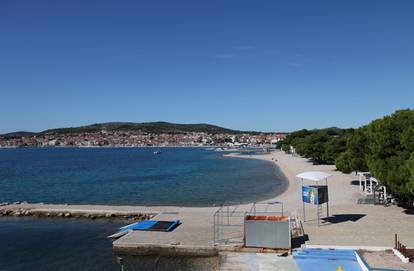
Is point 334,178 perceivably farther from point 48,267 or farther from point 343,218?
point 48,267

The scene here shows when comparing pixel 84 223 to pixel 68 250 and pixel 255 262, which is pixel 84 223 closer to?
pixel 68 250

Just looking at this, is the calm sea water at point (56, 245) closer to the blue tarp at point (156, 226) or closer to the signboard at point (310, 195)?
the blue tarp at point (156, 226)

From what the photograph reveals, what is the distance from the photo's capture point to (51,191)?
48.0 m

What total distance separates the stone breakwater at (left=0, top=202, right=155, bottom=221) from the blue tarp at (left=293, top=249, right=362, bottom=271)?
43.8 feet

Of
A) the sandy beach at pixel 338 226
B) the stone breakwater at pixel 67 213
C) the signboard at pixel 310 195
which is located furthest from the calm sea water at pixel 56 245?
the signboard at pixel 310 195

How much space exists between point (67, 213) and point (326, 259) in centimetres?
2068

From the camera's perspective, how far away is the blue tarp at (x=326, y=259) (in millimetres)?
14086

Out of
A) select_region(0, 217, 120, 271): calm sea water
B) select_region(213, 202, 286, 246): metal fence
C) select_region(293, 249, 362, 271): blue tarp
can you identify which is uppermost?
select_region(213, 202, 286, 246): metal fence

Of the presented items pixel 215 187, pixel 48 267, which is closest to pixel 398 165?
pixel 48 267

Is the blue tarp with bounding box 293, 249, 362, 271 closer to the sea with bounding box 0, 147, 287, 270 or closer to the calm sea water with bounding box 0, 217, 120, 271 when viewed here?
the sea with bounding box 0, 147, 287, 270

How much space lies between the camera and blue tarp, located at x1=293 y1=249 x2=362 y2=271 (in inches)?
555

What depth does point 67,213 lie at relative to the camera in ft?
95.5

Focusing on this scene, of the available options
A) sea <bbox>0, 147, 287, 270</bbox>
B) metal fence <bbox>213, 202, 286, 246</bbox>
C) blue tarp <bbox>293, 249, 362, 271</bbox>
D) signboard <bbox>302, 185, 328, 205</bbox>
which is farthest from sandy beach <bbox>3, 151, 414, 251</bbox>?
sea <bbox>0, 147, 287, 270</bbox>

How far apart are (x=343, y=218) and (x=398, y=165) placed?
4257 mm
